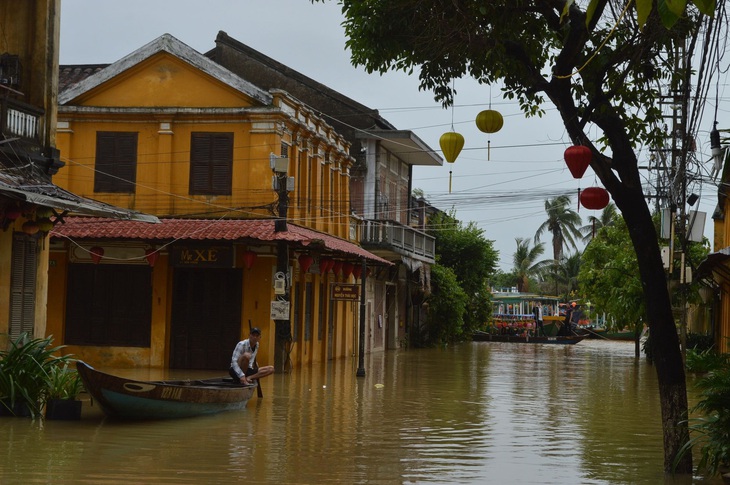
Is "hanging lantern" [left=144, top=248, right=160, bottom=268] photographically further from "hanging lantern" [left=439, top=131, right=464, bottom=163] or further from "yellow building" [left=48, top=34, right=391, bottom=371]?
"hanging lantern" [left=439, top=131, right=464, bottom=163]

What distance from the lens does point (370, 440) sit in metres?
15.8

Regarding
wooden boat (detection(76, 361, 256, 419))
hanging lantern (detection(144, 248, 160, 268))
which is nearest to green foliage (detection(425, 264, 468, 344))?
hanging lantern (detection(144, 248, 160, 268))

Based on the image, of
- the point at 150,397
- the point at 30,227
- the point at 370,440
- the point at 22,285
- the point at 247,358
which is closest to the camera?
the point at 370,440

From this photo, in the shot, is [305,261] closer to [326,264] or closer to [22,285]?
[326,264]

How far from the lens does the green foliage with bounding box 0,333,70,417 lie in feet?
51.7

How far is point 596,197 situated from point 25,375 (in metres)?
9.08

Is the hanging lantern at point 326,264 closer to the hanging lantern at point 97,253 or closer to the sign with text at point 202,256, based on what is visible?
the sign with text at point 202,256

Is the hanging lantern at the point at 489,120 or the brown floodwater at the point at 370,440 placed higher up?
the hanging lantern at the point at 489,120

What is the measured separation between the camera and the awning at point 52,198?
15.8 m

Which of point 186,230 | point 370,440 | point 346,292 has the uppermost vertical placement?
point 186,230

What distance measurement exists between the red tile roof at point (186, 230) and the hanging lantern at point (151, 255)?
17.9 inches

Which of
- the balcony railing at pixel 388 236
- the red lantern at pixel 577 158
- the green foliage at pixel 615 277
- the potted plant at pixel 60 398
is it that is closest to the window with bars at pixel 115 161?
the balcony railing at pixel 388 236

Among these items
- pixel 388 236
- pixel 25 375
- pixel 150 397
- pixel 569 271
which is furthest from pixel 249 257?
pixel 569 271

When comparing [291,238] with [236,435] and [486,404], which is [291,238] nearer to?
[486,404]
